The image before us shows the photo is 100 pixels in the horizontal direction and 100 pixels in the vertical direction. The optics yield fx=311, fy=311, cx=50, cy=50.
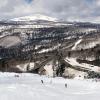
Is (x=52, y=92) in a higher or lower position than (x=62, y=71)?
higher

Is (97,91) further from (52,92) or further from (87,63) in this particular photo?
(87,63)

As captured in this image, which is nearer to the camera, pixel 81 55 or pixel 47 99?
pixel 47 99

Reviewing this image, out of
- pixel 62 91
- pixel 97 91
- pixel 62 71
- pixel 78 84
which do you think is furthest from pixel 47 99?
pixel 62 71

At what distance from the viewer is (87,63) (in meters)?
117

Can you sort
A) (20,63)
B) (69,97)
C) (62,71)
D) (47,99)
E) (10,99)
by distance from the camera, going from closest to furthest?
(10,99) → (47,99) → (69,97) → (62,71) → (20,63)

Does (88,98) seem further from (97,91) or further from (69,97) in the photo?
(97,91)

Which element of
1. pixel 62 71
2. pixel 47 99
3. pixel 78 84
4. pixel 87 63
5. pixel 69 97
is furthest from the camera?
pixel 87 63

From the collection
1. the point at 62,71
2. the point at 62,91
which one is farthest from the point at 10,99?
the point at 62,71

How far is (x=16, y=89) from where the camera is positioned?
25094 millimetres

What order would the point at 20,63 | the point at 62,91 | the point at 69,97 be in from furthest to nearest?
1. the point at 20,63
2. the point at 62,91
3. the point at 69,97

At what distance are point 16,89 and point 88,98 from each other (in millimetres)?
5958

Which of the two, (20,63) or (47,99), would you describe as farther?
(20,63)

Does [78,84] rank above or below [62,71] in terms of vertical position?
above

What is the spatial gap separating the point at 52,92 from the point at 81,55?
121 metres
